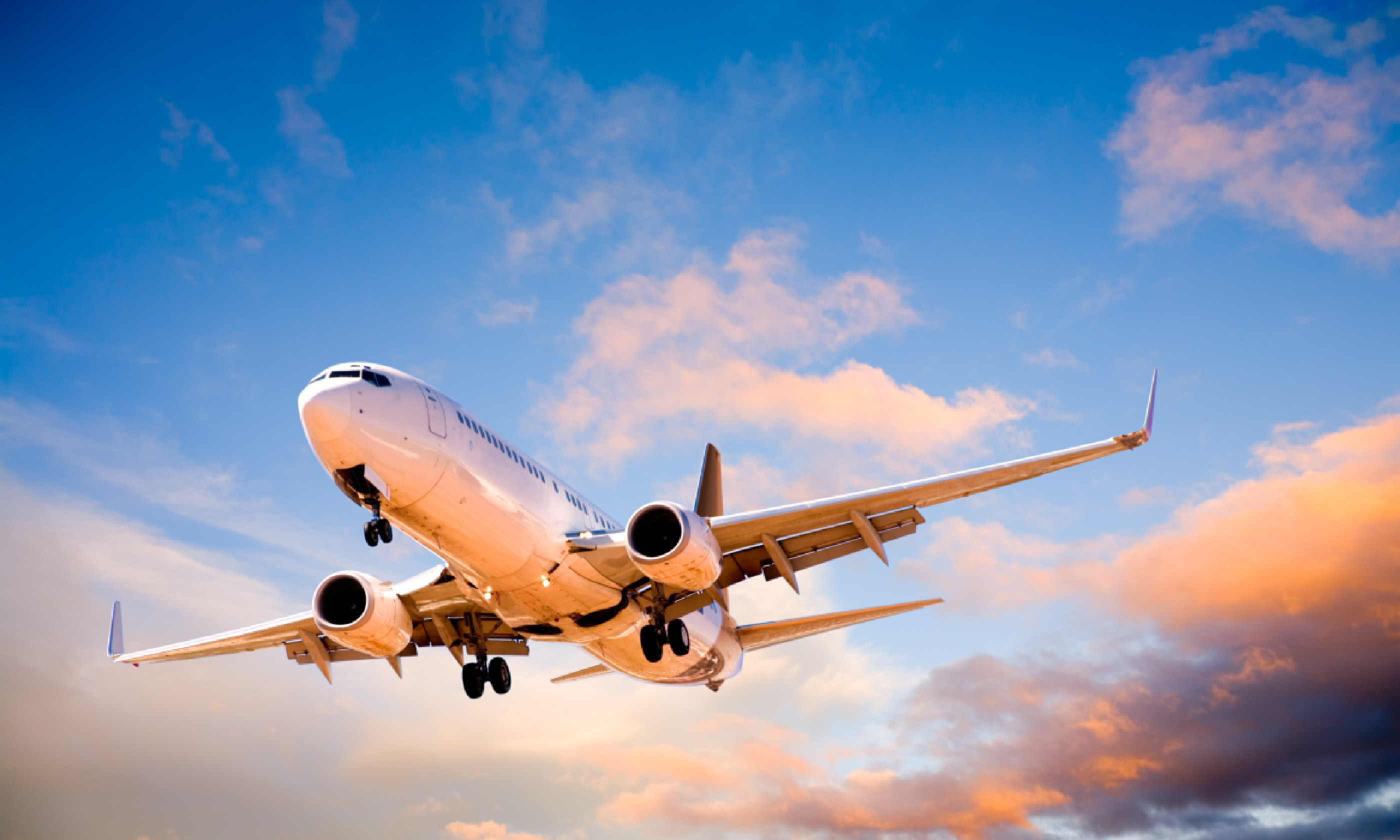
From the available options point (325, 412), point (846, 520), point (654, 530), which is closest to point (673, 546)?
point (654, 530)

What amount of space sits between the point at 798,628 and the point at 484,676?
27.0ft

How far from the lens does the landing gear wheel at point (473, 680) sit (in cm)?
2361

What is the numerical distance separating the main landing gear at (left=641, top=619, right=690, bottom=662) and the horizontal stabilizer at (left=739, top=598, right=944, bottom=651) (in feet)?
15.0

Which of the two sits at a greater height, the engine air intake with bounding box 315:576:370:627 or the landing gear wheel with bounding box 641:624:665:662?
the engine air intake with bounding box 315:576:370:627

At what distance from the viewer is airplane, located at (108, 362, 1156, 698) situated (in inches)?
637

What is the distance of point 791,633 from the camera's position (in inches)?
1014

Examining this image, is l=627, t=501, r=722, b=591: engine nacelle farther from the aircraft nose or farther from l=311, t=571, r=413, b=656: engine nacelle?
l=311, t=571, r=413, b=656: engine nacelle

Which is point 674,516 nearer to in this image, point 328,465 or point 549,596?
point 549,596

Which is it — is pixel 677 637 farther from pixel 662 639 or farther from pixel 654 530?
pixel 654 530

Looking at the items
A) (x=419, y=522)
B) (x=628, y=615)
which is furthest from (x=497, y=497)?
(x=628, y=615)

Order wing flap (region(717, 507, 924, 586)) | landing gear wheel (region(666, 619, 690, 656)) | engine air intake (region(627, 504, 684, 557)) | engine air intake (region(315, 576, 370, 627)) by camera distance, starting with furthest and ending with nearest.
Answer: landing gear wheel (region(666, 619, 690, 656)) → engine air intake (region(315, 576, 370, 627)) → wing flap (region(717, 507, 924, 586)) → engine air intake (region(627, 504, 684, 557))

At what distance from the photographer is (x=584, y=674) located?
2630cm

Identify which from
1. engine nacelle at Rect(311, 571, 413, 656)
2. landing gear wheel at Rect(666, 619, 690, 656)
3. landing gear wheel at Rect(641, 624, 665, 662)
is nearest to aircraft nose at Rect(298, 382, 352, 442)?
engine nacelle at Rect(311, 571, 413, 656)

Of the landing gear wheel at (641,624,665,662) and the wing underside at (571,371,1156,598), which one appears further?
the landing gear wheel at (641,624,665,662)
